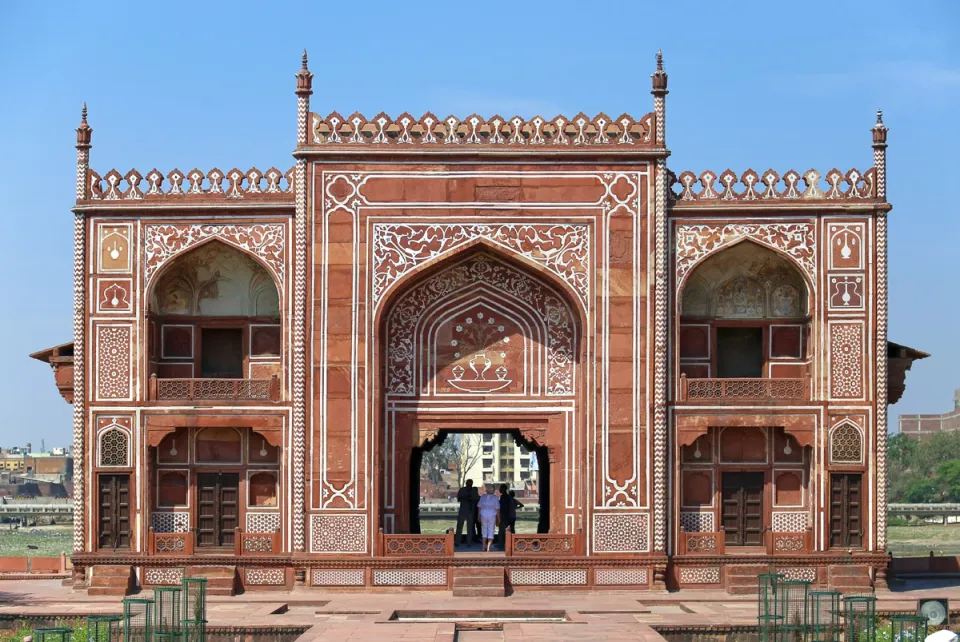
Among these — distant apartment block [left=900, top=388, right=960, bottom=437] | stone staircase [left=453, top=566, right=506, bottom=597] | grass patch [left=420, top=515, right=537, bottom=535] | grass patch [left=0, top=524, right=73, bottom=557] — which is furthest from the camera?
distant apartment block [left=900, top=388, right=960, bottom=437]

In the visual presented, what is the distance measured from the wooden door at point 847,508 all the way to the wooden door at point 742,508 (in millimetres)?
1149

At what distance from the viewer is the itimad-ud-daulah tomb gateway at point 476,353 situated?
882 inches

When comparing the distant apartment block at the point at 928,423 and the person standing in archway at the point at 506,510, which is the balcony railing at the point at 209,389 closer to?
the person standing in archway at the point at 506,510

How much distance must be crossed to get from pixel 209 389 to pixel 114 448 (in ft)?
5.36

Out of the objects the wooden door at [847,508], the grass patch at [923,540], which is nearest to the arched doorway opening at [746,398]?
the wooden door at [847,508]

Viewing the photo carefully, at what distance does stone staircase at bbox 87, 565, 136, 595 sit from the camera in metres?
22.2

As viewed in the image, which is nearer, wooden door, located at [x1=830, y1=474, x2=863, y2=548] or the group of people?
wooden door, located at [x1=830, y1=474, x2=863, y2=548]

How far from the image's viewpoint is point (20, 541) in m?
48.4

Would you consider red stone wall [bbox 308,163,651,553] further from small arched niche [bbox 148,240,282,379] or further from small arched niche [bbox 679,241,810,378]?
small arched niche [bbox 148,240,282,379]

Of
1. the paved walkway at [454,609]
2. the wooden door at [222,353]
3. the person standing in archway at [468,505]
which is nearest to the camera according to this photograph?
the paved walkway at [454,609]

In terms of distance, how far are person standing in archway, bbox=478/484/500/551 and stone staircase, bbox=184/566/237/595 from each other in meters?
3.74

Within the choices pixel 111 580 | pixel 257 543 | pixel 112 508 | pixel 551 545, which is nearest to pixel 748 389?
pixel 551 545

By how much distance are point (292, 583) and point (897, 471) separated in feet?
209

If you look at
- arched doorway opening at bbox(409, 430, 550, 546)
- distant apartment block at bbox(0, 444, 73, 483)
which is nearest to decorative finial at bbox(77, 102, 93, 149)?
arched doorway opening at bbox(409, 430, 550, 546)
